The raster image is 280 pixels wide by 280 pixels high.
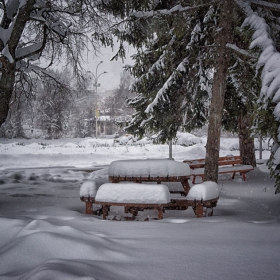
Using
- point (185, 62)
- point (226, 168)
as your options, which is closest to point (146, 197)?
point (226, 168)

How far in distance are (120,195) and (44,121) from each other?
127 feet

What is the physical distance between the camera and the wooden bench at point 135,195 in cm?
417

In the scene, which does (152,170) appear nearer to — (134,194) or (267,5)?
(134,194)

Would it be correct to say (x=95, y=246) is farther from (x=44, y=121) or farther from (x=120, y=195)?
(x=44, y=121)

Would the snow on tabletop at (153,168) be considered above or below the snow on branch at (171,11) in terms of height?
below

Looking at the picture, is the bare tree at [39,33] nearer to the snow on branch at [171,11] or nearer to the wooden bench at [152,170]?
the snow on branch at [171,11]

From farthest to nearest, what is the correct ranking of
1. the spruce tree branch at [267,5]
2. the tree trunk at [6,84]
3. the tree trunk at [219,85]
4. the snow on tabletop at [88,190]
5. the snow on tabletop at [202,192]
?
1. the tree trunk at [219,85]
2. the tree trunk at [6,84]
3. the spruce tree branch at [267,5]
4. the snow on tabletop at [88,190]
5. the snow on tabletop at [202,192]

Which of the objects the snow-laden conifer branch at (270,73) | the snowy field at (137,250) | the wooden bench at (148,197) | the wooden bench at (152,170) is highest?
the snow-laden conifer branch at (270,73)

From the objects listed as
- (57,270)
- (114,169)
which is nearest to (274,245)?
(57,270)

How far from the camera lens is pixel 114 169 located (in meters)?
5.99

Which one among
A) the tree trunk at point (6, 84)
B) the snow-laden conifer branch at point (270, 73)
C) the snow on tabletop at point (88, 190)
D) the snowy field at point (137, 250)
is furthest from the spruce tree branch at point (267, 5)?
the tree trunk at point (6, 84)

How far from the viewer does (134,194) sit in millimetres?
4254

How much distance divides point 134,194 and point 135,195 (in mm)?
23

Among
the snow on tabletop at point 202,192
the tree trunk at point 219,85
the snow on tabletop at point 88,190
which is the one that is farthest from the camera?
the tree trunk at point 219,85
